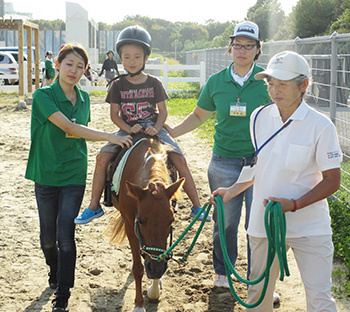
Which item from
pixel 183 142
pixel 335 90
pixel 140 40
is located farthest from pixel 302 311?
pixel 183 142

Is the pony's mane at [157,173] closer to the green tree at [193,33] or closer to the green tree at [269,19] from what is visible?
the green tree at [269,19]

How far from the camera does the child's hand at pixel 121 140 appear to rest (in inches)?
172

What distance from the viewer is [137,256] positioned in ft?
14.3

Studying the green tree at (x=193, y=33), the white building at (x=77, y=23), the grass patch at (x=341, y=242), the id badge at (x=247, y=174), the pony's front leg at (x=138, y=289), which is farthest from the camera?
the green tree at (x=193, y=33)

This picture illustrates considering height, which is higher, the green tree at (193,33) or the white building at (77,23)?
the green tree at (193,33)

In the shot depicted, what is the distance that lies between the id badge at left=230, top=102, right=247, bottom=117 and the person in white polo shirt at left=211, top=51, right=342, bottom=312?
109 centimetres

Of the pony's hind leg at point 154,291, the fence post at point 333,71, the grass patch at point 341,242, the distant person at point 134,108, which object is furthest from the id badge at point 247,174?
the fence post at point 333,71

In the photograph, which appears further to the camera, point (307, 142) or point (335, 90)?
point (335, 90)

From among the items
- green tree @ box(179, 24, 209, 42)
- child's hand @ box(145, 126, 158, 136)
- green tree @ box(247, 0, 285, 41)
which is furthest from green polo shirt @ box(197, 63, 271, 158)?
green tree @ box(179, 24, 209, 42)

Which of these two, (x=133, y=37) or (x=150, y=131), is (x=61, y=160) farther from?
(x=133, y=37)

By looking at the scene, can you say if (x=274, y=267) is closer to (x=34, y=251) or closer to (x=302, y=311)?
(x=302, y=311)

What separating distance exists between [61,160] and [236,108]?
158 centimetres

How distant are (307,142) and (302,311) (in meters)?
1.93

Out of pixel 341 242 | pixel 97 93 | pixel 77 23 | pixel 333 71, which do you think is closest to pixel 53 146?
pixel 341 242
